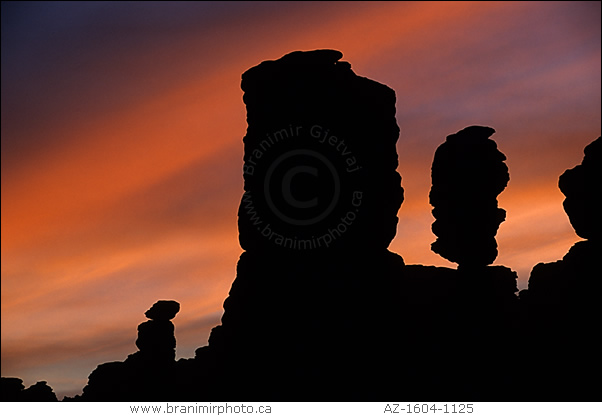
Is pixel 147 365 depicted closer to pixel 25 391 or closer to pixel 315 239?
pixel 25 391

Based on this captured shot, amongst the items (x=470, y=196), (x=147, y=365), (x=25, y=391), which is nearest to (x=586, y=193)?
(x=470, y=196)

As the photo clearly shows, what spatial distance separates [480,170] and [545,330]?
1312cm

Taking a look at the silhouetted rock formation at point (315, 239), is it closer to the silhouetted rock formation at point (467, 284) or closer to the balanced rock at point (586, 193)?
the silhouetted rock formation at point (467, 284)

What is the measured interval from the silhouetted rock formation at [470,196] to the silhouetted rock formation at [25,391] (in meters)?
52.4

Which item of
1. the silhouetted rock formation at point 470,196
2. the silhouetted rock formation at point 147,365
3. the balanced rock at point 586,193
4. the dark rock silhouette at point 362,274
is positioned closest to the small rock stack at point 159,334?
the silhouetted rock formation at point 147,365

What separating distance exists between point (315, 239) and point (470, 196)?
14.0m

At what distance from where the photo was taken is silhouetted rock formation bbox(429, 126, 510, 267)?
50.2 metres

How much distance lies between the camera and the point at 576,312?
47.0m

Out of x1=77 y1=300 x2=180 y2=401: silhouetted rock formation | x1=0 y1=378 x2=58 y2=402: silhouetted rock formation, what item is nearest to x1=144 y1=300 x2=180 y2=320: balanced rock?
x1=77 y1=300 x2=180 y2=401: silhouetted rock formation

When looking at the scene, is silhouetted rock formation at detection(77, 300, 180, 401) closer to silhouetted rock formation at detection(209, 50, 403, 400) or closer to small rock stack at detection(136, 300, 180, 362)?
small rock stack at detection(136, 300, 180, 362)

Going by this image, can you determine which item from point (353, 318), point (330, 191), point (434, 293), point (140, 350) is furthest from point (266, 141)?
point (140, 350)

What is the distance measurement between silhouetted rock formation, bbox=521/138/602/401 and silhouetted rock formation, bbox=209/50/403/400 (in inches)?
447

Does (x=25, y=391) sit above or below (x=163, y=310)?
below
